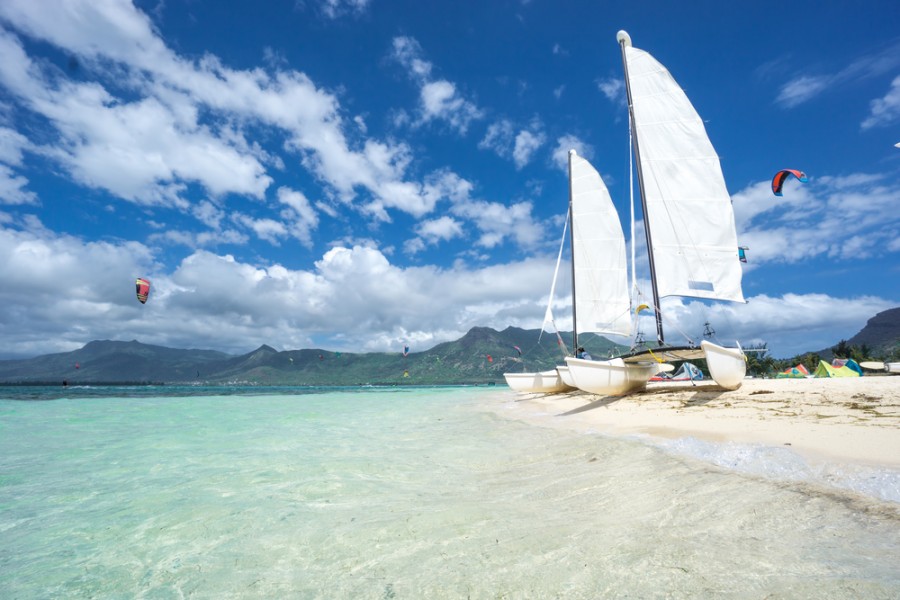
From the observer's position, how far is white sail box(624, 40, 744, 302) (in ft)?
61.2

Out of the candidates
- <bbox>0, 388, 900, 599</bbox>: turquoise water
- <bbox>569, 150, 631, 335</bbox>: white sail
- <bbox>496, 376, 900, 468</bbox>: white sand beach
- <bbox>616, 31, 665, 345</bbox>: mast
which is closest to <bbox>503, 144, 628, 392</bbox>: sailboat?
<bbox>569, 150, 631, 335</bbox>: white sail

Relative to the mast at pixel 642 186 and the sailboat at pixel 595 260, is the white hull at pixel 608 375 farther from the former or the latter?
the sailboat at pixel 595 260

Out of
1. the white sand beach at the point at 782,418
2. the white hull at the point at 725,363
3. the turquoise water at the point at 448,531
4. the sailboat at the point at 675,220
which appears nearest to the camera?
the turquoise water at the point at 448,531

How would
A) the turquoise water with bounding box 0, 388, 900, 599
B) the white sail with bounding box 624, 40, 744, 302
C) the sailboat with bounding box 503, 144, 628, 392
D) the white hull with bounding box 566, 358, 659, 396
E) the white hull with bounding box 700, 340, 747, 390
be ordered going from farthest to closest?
the sailboat with bounding box 503, 144, 628, 392
the white sail with bounding box 624, 40, 744, 302
the white hull with bounding box 566, 358, 659, 396
the white hull with bounding box 700, 340, 747, 390
the turquoise water with bounding box 0, 388, 900, 599

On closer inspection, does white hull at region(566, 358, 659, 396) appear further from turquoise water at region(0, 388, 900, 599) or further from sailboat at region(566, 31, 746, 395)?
turquoise water at region(0, 388, 900, 599)

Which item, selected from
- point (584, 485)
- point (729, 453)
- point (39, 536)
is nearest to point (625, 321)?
point (729, 453)

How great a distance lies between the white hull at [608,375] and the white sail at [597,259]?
1201cm

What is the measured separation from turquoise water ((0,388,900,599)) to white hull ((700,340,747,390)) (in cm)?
848

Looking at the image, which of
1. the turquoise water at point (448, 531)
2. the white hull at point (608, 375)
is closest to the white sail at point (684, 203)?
the white hull at point (608, 375)

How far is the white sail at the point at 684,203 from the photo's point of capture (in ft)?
61.2

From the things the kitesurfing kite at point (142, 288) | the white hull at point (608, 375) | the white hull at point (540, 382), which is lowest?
the white hull at point (540, 382)

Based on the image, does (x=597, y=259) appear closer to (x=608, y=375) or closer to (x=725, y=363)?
(x=608, y=375)

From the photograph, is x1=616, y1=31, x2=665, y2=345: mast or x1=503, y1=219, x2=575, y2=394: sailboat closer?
x1=616, y1=31, x2=665, y2=345: mast

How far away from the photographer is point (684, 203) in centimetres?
1928
